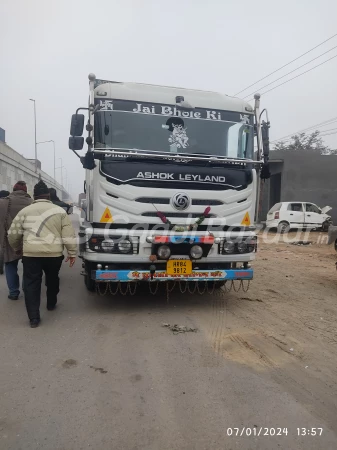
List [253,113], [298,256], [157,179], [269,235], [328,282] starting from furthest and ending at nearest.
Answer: [269,235]
[298,256]
[328,282]
[253,113]
[157,179]

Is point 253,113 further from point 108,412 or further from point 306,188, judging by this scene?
point 306,188

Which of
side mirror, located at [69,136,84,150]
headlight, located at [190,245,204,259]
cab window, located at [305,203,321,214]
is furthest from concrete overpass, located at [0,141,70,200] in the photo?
headlight, located at [190,245,204,259]

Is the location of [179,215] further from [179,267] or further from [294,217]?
[294,217]

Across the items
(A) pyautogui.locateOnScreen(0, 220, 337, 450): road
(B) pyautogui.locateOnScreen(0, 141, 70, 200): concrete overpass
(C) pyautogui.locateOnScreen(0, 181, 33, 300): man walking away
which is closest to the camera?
(A) pyautogui.locateOnScreen(0, 220, 337, 450): road

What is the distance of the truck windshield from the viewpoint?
5016mm

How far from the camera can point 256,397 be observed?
3.08 metres

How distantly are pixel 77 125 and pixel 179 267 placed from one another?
7.87 feet

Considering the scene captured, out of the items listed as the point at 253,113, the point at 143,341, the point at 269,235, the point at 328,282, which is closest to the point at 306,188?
the point at 269,235

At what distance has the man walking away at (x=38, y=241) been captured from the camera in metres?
4.76

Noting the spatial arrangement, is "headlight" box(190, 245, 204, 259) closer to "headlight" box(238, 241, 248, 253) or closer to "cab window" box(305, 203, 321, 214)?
"headlight" box(238, 241, 248, 253)

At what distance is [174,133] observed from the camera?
5.20m

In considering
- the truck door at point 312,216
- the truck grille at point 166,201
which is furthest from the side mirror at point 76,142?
the truck door at point 312,216

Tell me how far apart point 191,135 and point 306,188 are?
17571 millimetres

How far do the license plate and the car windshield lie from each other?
4.97 feet
